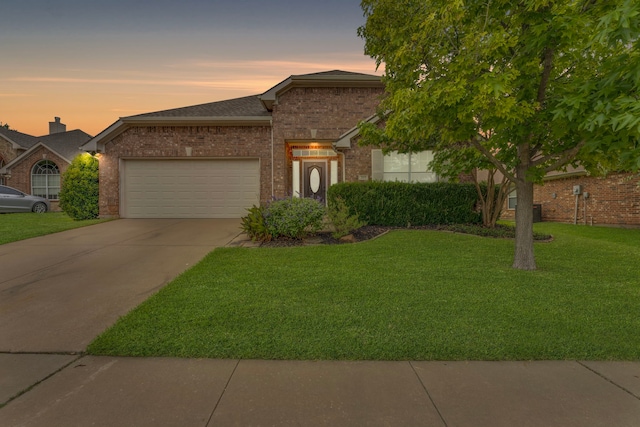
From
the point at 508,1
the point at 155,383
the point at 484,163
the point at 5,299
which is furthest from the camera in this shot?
the point at 484,163

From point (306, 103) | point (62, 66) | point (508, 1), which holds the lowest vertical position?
point (508, 1)

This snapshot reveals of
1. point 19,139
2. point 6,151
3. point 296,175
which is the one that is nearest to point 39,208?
point 6,151

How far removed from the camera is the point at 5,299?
4457 millimetres

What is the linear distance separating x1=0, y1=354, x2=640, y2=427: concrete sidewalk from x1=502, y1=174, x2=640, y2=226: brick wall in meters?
12.7

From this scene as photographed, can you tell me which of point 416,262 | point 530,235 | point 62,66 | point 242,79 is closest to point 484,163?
point 530,235

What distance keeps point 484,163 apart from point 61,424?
27.4 feet

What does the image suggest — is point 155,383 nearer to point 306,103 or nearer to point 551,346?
point 551,346

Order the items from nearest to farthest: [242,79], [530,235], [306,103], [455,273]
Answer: [455,273] < [530,235] < [306,103] < [242,79]

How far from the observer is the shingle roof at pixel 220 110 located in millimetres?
13727

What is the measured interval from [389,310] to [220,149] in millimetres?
11851

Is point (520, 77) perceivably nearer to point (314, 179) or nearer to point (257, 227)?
point (257, 227)

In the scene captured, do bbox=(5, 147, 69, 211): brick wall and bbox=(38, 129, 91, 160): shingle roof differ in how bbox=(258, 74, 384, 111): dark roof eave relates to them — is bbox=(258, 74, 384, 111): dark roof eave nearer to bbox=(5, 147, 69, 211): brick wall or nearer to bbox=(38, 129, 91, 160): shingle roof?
bbox=(38, 129, 91, 160): shingle roof

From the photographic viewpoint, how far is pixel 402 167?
496 inches

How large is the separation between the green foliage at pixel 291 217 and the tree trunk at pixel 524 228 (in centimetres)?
446
